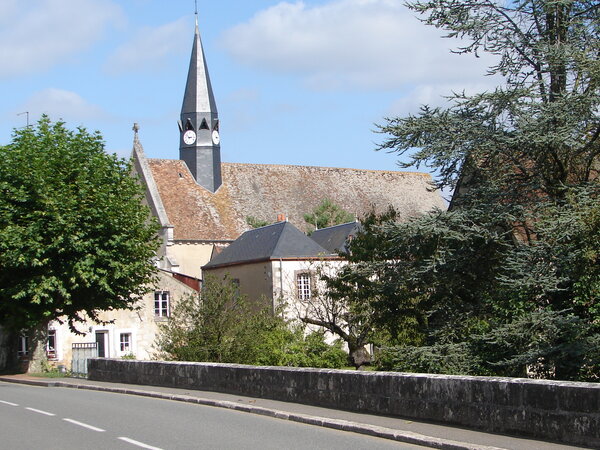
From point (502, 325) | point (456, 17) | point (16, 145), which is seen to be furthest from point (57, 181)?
point (502, 325)

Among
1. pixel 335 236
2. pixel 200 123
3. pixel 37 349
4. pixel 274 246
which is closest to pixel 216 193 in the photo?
pixel 200 123

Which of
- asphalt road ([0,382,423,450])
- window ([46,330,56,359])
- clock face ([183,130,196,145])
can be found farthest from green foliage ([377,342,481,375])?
clock face ([183,130,196,145])

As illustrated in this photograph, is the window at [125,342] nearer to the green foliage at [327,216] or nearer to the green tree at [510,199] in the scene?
the green foliage at [327,216]

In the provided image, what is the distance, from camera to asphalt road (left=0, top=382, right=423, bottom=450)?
31.0 feet

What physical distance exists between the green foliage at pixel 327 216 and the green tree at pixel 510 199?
112 feet

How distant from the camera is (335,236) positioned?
4488 cm

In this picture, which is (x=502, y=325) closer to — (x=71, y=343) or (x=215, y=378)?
(x=215, y=378)

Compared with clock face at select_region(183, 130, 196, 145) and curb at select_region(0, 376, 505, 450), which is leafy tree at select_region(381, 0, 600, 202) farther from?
clock face at select_region(183, 130, 196, 145)

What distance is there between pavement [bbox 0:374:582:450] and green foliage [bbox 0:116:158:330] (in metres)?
11.6

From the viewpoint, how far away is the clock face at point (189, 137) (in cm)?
5706

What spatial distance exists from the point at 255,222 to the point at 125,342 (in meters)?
15.8

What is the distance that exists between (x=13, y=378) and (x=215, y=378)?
13.8 m

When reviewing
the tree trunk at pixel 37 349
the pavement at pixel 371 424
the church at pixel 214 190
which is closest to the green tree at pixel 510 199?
the pavement at pixel 371 424

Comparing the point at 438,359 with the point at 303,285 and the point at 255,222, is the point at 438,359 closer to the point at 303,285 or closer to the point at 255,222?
the point at 303,285
